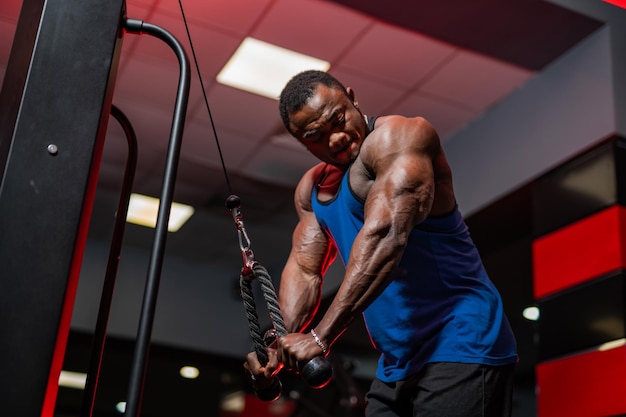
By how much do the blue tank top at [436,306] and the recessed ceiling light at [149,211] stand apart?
5.18m

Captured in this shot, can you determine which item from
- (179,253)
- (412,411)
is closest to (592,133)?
(412,411)

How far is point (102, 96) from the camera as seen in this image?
4.05 ft

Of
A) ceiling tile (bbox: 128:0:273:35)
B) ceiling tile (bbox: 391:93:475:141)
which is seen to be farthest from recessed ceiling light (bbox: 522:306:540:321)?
ceiling tile (bbox: 128:0:273:35)

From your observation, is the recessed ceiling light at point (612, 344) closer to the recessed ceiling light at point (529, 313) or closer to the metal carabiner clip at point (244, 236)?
the metal carabiner clip at point (244, 236)

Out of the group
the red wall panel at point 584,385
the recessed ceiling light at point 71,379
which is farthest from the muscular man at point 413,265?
the recessed ceiling light at point 71,379

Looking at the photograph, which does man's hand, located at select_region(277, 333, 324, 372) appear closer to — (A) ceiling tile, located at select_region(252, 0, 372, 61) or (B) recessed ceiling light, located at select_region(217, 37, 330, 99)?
(A) ceiling tile, located at select_region(252, 0, 372, 61)

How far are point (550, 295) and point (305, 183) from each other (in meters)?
2.42

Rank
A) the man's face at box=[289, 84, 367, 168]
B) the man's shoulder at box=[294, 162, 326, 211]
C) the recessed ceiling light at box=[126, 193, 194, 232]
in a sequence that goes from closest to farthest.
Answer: the man's face at box=[289, 84, 367, 168], the man's shoulder at box=[294, 162, 326, 211], the recessed ceiling light at box=[126, 193, 194, 232]

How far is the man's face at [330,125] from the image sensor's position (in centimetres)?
197

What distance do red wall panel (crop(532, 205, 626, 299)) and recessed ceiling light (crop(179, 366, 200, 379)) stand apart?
16.9 feet

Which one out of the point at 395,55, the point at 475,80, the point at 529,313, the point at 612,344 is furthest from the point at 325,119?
the point at 529,313

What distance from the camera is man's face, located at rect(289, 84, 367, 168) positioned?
1.97 meters

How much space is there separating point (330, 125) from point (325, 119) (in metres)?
0.02

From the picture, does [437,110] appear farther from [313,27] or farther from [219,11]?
[219,11]
